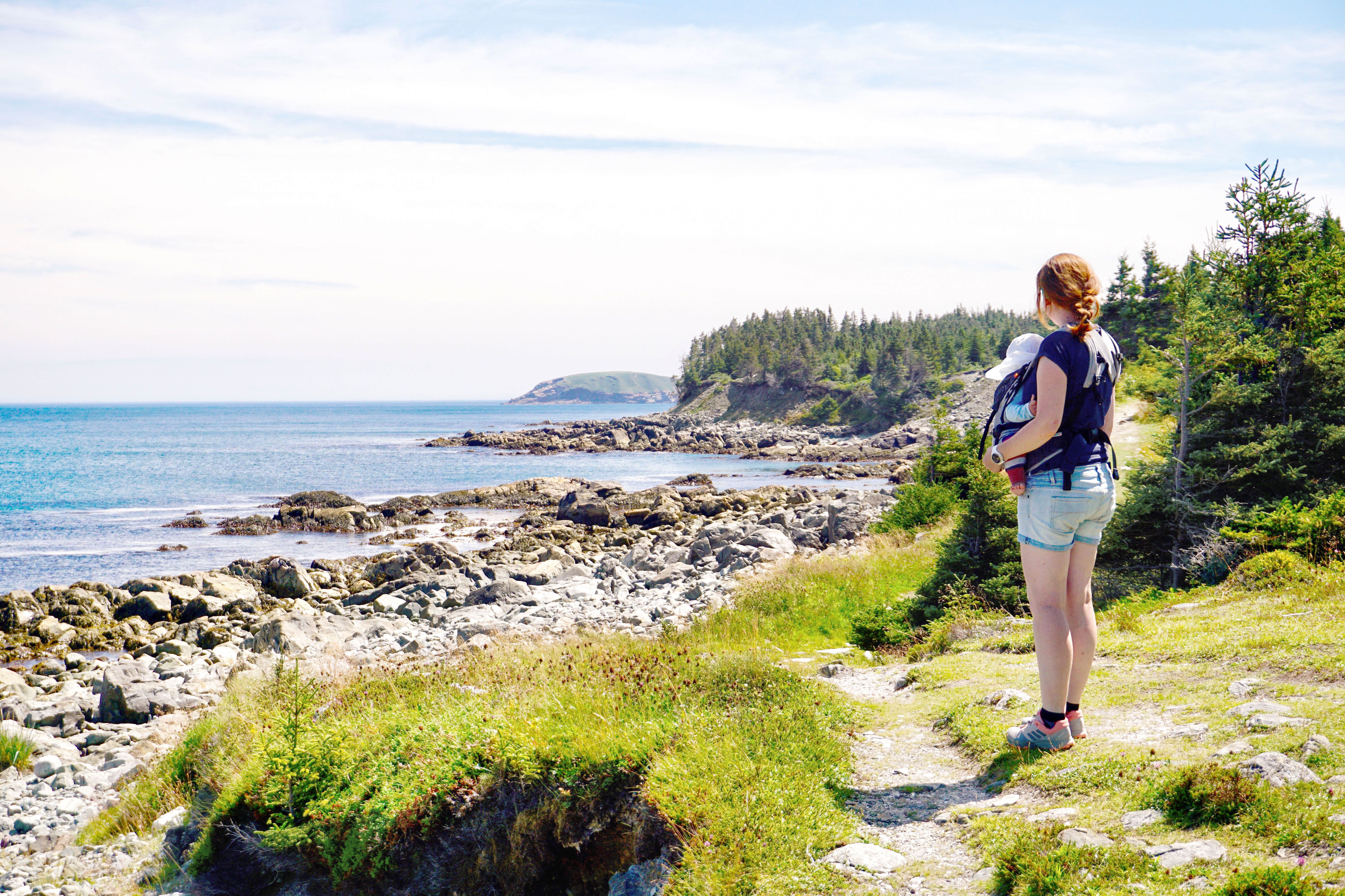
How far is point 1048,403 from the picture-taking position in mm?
4316

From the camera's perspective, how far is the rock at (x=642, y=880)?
16.4 feet

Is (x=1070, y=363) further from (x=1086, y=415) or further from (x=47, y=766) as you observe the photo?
(x=47, y=766)

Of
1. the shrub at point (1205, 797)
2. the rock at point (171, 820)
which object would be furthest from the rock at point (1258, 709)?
the rock at point (171, 820)

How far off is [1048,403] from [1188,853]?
84.5 inches

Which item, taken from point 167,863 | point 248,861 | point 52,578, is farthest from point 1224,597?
point 52,578

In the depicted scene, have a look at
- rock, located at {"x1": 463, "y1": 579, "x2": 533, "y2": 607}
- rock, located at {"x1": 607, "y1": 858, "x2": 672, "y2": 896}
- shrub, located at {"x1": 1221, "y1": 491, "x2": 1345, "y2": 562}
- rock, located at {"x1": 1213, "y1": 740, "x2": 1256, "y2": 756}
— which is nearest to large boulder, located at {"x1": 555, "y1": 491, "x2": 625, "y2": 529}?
rock, located at {"x1": 463, "y1": 579, "x2": 533, "y2": 607}

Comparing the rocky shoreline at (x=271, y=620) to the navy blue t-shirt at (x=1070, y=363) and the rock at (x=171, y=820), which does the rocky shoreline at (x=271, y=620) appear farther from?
the navy blue t-shirt at (x=1070, y=363)

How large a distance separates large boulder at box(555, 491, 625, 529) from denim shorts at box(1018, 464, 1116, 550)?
105ft

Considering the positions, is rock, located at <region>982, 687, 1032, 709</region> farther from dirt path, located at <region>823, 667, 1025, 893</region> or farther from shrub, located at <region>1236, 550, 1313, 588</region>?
shrub, located at <region>1236, 550, 1313, 588</region>

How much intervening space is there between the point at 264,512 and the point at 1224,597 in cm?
4337

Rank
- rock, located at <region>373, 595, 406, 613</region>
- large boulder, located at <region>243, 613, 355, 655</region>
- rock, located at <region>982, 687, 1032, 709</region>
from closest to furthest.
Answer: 1. rock, located at <region>982, 687, 1032, 709</region>
2. large boulder, located at <region>243, 613, 355, 655</region>
3. rock, located at <region>373, 595, 406, 613</region>

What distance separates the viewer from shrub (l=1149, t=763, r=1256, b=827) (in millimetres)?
3699

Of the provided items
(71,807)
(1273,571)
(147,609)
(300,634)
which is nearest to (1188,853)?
(1273,571)

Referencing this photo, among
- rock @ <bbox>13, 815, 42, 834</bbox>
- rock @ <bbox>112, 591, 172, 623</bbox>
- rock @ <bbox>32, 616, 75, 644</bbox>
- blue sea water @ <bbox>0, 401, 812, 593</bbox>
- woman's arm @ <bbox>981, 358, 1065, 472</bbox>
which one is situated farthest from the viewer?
blue sea water @ <bbox>0, 401, 812, 593</bbox>
